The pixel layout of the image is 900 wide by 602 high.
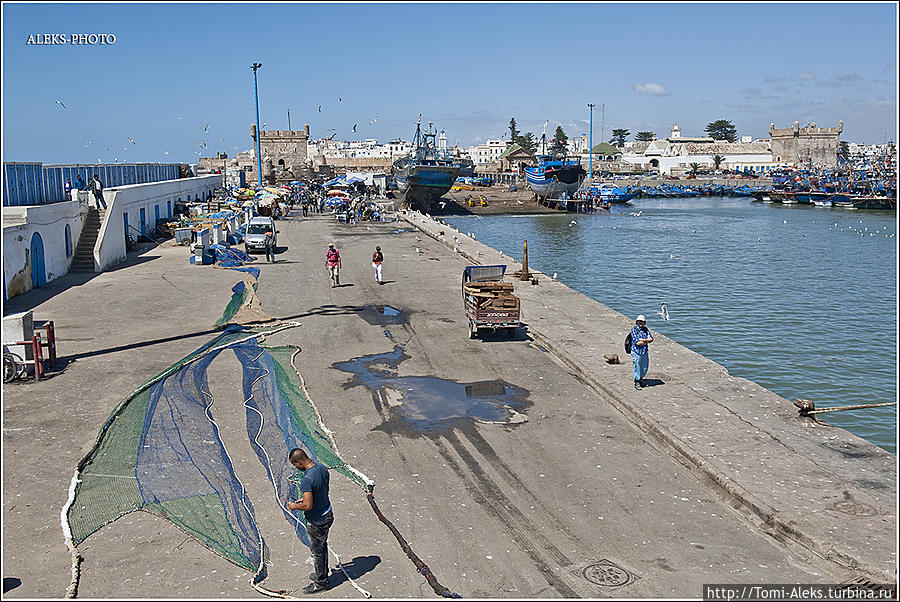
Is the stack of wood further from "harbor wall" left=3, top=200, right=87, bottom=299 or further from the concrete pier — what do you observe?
"harbor wall" left=3, top=200, right=87, bottom=299

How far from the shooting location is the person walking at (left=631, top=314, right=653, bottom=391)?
1410 cm

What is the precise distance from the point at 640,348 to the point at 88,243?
25.0 m

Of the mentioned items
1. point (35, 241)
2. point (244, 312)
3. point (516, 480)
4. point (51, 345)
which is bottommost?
point (516, 480)

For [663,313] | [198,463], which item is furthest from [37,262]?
[663,313]

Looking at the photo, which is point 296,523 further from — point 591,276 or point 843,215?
point 843,215

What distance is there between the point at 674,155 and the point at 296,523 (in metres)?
187

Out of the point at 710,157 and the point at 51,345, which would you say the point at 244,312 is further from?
the point at 710,157

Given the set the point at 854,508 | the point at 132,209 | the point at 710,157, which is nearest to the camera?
the point at 854,508

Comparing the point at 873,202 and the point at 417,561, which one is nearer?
the point at 417,561

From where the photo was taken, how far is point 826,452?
11.4 metres

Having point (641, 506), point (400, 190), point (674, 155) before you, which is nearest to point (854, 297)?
point (641, 506)

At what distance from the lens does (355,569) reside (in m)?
8.20

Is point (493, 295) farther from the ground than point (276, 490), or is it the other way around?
point (493, 295)

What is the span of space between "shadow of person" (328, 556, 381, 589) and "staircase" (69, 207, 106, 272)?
25.8 m
